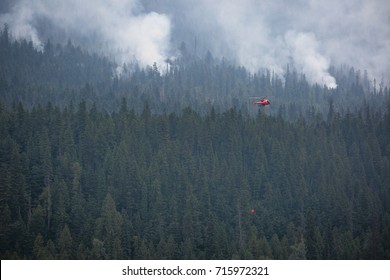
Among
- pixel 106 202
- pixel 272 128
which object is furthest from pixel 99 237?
pixel 272 128

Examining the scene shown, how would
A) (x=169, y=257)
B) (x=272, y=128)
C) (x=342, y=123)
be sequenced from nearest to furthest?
1. (x=169, y=257)
2. (x=272, y=128)
3. (x=342, y=123)

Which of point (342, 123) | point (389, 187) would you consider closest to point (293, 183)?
point (389, 187)

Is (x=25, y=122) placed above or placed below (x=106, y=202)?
above

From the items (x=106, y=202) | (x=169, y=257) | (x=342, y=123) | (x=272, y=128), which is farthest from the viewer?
(x=342, y=123)

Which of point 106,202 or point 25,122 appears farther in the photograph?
point 25,122

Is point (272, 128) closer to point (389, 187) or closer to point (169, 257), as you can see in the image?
point (389, 187)

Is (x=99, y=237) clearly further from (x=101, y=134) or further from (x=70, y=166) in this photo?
(x=101, y=134)

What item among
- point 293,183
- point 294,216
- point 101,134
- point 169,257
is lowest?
point 169,257
